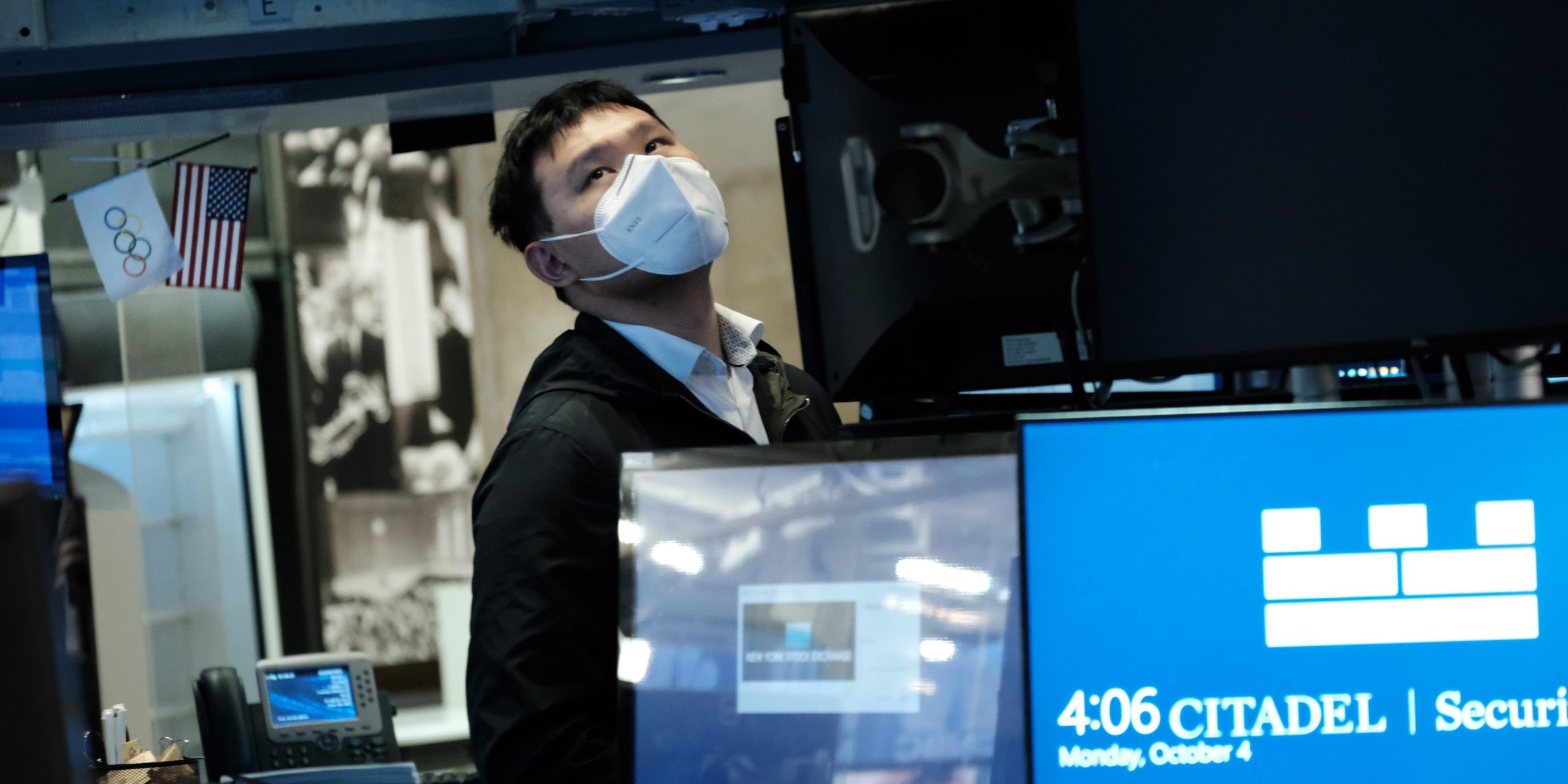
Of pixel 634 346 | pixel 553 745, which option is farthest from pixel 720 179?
pixel 553 745

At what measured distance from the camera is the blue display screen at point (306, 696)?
3.55 metres

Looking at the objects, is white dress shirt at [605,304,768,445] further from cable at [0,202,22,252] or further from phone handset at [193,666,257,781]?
Result: cable at [0,202,22,252]

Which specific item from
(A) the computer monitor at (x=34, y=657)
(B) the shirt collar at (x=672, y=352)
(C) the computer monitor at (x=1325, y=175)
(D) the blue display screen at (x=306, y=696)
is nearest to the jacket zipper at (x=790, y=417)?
(B) the shirt collar at (x=672, y=352)

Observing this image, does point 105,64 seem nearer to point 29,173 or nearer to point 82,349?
point 29,173

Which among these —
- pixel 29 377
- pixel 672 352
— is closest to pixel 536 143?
pixel 672 352

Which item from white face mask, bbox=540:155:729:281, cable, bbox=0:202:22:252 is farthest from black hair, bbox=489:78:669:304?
cable, bbox=0:202:22:252

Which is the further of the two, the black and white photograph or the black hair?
Result: the black and white photograph

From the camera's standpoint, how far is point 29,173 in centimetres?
598

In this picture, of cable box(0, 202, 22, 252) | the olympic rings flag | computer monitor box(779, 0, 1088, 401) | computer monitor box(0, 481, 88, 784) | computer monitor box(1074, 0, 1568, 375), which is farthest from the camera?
cable box(0, 202, 22, 252)

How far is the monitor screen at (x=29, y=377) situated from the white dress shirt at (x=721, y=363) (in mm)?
2012

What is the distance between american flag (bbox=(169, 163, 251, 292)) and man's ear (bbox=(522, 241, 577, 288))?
289 cm

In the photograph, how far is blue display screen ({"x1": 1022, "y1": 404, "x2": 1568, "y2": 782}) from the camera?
117cm

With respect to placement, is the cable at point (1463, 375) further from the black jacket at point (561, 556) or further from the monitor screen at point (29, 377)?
the monitor screen at point (29, 377)

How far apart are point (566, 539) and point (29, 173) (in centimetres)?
543
